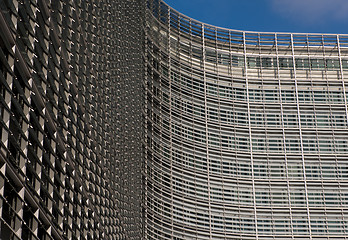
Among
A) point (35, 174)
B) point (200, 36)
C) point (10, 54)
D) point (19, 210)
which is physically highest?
point (200, 36)

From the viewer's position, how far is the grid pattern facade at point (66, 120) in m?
28.6

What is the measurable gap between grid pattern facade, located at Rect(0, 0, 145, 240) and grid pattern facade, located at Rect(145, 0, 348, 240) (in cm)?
2427

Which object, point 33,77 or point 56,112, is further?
point 56,112

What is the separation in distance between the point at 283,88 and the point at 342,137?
39.0 ft

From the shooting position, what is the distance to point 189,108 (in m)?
104

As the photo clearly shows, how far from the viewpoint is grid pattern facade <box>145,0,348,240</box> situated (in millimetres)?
98188

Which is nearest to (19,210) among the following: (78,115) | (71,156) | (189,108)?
(71,156)

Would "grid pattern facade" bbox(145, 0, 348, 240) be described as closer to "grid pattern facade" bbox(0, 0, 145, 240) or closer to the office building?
the office building

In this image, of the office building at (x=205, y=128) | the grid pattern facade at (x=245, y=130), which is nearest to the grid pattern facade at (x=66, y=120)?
the office building at (x=205, y=128)

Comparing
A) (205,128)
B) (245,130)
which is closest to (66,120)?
(205,128)

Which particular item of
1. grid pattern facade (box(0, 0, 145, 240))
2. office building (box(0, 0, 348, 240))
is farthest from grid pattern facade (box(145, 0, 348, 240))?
grid pattern facade (box(0, 0, 145, 240))

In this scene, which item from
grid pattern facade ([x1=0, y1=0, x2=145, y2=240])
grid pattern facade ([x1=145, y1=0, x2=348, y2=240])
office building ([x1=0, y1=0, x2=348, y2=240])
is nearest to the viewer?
grid pattern facade ([x1=0, y1=0, x2=145, y2=240])

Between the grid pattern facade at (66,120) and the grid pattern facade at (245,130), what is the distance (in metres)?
24.3

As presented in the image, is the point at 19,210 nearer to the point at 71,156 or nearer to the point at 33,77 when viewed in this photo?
the point at 33,77
